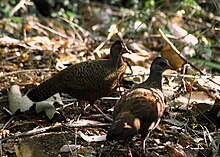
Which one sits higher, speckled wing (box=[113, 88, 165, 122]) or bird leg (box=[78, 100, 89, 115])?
speckled wing (box=[113, 88, 165, 122])

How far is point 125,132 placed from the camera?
360 centimetres

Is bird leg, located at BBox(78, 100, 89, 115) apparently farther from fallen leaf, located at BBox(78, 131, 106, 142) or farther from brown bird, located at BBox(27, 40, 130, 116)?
fallen leaf, located at BBox(78, 131, 106, 142)

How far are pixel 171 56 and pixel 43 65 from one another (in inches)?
70.1

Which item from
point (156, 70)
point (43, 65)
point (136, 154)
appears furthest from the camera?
point (43, 65)

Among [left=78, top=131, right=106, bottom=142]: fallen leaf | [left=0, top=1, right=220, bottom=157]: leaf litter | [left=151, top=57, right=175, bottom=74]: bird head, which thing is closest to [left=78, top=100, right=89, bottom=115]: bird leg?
[left=0, top=1, right=220, bottom=157]: leaf litter

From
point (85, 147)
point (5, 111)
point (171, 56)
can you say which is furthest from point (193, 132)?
point (5, 111)

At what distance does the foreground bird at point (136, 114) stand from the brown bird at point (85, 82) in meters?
0.66

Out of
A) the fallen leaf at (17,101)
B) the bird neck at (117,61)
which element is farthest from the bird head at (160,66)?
the fallen leaf at (17,101)

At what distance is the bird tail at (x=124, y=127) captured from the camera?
358cm

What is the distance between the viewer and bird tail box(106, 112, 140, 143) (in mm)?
3578

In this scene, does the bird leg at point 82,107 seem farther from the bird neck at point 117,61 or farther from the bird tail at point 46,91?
the bird neck at point 117,61

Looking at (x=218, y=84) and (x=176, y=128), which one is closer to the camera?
(x=176, y=128)

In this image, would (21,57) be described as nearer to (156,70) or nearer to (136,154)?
(156,70)

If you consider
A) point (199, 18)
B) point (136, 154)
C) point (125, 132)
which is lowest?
point (136, 154)
